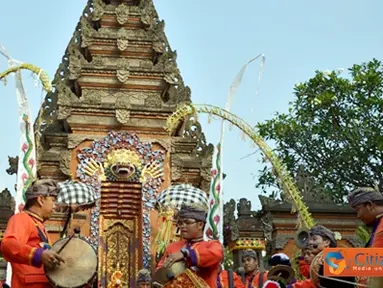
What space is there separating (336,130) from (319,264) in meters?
22.3

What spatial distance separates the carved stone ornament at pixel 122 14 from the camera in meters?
21.6

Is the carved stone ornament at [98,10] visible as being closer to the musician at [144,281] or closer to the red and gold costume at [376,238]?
the musician at [144,281]

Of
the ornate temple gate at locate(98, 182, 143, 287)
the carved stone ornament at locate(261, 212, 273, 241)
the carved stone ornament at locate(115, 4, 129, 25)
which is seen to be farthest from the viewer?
the carved stone ornament at locate(115, 4, 129, 25)

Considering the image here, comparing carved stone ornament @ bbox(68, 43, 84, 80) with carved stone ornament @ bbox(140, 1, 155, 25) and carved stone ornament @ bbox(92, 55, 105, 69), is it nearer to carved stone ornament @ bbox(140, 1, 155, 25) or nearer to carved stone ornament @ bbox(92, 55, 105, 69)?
carved stone ornament @ bbox(92, 55, 105, 69)

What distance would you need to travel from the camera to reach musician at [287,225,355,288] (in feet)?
17.9

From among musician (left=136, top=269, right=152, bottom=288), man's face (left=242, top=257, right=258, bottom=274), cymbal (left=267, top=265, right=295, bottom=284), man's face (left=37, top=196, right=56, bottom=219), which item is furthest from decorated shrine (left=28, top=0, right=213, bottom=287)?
man's face (left=37, top=196, right=56, bottom=219)

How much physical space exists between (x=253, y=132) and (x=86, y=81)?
7314 mm

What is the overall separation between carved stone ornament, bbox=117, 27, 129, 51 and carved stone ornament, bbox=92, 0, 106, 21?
93 cm

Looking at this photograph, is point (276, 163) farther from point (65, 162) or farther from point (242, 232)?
point (65, 162)

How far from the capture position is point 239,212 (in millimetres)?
16188

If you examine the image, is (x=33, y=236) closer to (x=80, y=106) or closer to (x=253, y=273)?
(x=253, y=273)

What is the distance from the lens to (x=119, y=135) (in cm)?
1902

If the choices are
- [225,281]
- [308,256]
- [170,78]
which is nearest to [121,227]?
[170,78]

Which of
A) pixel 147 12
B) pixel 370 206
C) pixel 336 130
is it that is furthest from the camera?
pixel 336 130
